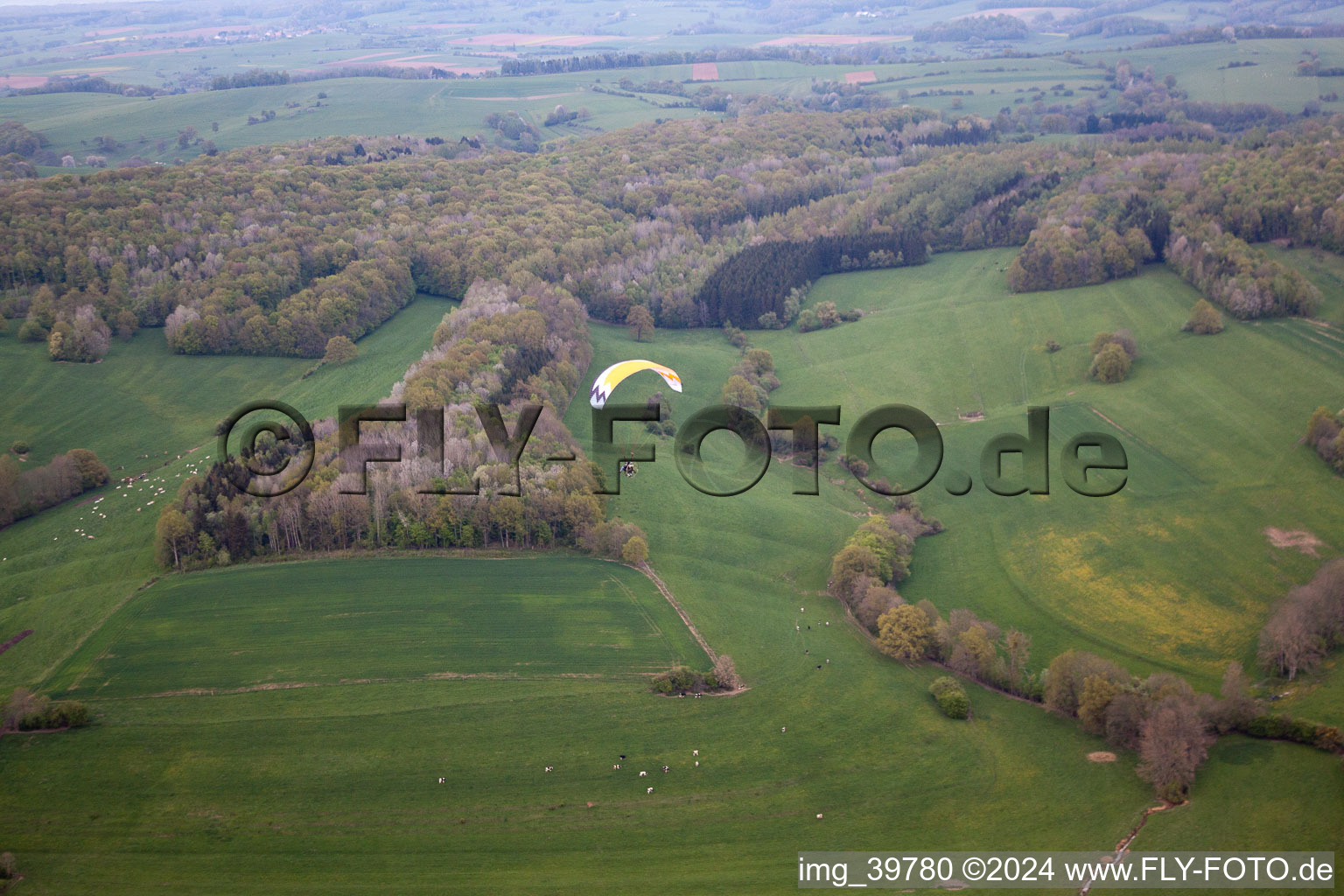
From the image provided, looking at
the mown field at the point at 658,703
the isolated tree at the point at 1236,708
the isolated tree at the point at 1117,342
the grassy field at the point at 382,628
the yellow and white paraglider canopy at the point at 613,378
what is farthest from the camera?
the isolated tree at the point at 1117,342

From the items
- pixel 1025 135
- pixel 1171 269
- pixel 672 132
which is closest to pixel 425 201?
pixel 672 132

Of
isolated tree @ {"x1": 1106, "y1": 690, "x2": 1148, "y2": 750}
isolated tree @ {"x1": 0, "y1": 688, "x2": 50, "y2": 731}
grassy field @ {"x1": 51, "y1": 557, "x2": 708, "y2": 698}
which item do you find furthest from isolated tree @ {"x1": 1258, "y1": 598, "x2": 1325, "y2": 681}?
isolated tree @ {"x1": 0, "y1": 688, "x2": 50, "y2": 731}

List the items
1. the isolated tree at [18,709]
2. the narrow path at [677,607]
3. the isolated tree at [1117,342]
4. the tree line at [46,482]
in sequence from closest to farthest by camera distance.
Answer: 1. the isolated tree at [18,709]
2. the narrow path at [677,607]
3. the tree line at [46,482]
4. the isolated tree at [1117,342]

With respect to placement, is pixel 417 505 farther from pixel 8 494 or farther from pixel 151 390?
pixel 151 390

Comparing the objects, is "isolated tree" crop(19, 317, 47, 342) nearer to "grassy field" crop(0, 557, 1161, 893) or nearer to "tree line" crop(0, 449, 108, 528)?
"tree line" crop(0, 449, 108, 528)

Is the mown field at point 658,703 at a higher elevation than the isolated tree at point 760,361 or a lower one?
lower

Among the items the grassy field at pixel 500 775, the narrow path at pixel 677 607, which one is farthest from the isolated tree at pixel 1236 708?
the narrow path at pixel 677 607

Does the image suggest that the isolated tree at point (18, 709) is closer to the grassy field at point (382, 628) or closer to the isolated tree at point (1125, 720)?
the grassy field at point (382, 628)
